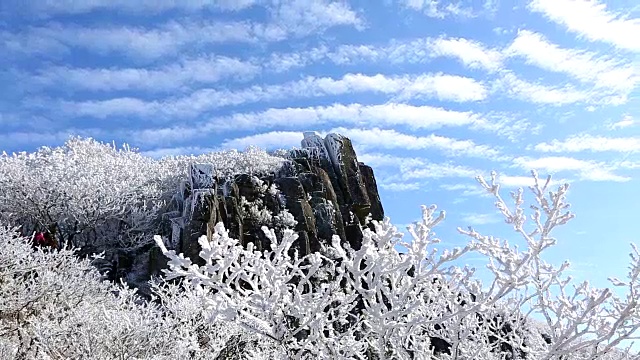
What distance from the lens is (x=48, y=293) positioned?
1365 centimetres

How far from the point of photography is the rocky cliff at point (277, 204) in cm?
2391

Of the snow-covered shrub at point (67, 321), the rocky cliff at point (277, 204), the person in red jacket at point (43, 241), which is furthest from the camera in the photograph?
the rocky cliff at point (277, 204)

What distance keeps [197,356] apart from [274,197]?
1557 cm

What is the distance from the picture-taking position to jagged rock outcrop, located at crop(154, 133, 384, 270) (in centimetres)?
2453

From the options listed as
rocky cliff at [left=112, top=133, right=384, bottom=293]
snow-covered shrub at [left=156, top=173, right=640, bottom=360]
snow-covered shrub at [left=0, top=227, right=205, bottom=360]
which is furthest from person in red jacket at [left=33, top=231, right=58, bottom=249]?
snow-covered shrub at [left=156, top=173, right=640, bottom=360]

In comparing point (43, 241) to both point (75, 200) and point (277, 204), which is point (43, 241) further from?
point (277, 204)

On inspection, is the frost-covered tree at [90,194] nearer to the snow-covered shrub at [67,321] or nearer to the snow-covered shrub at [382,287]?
the snow-covered shrub at [67,321]

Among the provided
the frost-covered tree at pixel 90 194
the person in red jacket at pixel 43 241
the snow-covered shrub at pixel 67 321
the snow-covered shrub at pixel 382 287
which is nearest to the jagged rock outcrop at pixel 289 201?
the frost-covered tree at pixel 90 194

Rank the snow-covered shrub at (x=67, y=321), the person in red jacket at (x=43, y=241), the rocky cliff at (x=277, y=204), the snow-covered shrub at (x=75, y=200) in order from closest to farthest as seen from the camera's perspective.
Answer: the snow-covered shrub at (x=67, y=321)
the person in red jacket at (x=43, y=241)
the rocky cliff at (x=277, y=204)
the snow-covered shrub at (x=75, y=200)

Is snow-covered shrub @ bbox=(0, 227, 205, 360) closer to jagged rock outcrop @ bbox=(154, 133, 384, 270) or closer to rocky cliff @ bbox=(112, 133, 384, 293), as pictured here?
rocky cliff @ bbox=(112, 133, 384, 293)

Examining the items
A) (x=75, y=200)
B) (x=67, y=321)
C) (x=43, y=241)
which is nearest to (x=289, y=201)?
(x=75, y=200)

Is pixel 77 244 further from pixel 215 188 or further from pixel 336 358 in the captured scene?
pixel 336 358

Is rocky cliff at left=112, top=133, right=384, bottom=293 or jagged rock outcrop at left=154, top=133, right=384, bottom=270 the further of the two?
jagged rock outcrop at left=154, top=133, right=384, bottom=270

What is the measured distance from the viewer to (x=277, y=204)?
27.5 m
